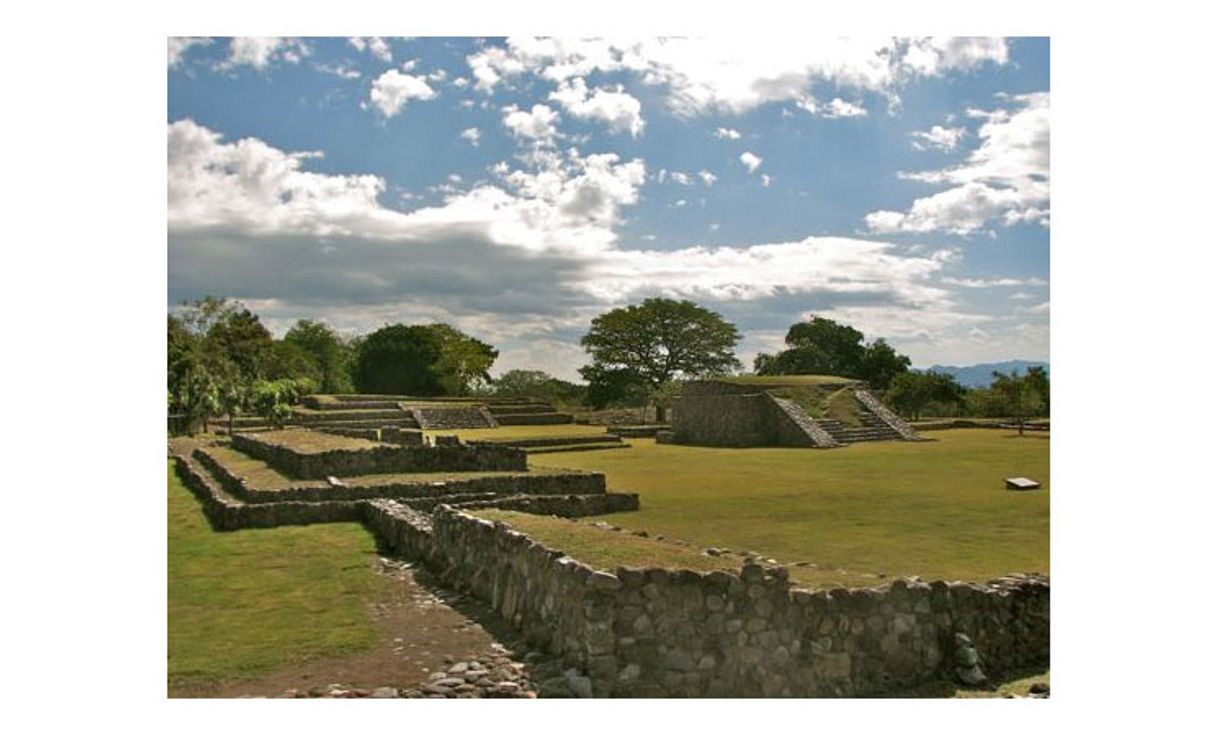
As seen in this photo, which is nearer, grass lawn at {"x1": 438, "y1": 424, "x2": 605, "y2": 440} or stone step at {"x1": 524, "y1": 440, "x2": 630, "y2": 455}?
stone step at {"x1": 524, "y1": 440, "x2": 630, "y2": 455}

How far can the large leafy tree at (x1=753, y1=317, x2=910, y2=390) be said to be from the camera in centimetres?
4962

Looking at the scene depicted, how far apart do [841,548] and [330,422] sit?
3073 cm

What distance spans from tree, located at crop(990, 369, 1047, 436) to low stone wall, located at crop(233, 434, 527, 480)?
676 inches

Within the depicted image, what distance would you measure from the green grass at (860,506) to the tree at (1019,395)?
5.05 meters

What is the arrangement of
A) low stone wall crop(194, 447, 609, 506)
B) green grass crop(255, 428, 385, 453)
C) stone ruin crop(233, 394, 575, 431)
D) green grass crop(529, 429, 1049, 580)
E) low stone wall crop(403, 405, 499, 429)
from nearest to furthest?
green grass crop(529, 429, 1049, 580) → low stone wall crop(194, 447, 609, 506) → green grass crop(255, 428, 385, 453) → stone ruin crop(233, 394, 575, 431) → low stone wall crop(403, 405, 499, 429)

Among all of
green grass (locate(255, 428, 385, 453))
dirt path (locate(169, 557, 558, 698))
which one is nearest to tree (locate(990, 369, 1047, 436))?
green grass (locate(255, 428, 385, 453))

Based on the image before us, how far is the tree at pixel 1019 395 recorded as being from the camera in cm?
2964

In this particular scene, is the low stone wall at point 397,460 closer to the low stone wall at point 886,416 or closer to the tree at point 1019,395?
the tree at point 1019,395

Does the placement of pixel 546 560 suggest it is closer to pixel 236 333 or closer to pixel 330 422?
pixel 330 422

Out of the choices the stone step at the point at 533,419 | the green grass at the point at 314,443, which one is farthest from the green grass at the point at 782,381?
the green grass at the point at 314,443

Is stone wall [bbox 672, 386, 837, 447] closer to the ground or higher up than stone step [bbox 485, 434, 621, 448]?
higher up

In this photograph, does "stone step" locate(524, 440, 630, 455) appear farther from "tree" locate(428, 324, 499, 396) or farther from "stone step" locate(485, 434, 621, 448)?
"tree" locate(428, 324, 499, 396)

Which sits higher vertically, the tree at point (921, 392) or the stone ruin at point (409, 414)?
the tree at point (921, 392)

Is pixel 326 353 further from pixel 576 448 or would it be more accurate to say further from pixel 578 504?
pixel 578 504
